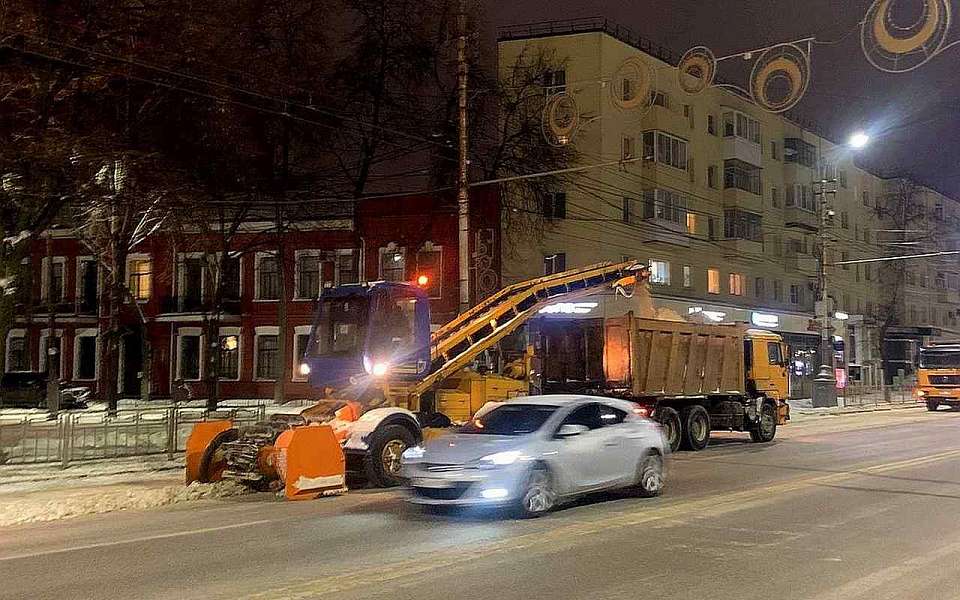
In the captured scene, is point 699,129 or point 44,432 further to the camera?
point 699,129

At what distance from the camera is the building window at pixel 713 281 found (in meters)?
49.2

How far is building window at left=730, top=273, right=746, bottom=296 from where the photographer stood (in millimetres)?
51094

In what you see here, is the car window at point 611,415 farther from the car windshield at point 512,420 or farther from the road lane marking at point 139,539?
the road lane marking at point 139,539

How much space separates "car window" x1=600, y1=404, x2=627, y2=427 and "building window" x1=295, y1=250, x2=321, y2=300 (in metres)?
31.5

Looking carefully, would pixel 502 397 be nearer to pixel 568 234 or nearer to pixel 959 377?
pixel 568 234

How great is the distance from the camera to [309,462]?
1394cm

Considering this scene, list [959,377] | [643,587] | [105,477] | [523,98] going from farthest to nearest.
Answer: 1. [959,377]
2. [523,98]
3. [105,477]
4. [643,587]

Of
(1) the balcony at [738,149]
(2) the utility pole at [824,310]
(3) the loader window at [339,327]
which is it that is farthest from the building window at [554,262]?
(3) the loader window at [339,327]

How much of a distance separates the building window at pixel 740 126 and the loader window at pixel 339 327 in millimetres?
38972

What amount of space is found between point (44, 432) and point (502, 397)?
8708 millimetres

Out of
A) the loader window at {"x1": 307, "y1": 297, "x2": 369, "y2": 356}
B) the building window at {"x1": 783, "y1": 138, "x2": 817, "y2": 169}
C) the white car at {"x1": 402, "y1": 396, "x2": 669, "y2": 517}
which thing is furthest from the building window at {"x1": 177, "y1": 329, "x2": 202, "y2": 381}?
the building window at {"x1": 783, "y1": 138, "x2": 817, "y2": 169}

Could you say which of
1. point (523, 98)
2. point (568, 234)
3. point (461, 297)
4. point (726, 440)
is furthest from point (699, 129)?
point (461, 297)

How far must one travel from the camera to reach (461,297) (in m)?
21.6

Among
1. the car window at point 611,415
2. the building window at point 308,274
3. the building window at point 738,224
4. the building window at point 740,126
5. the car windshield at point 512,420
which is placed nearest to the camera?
the car windshield at point 512,420
